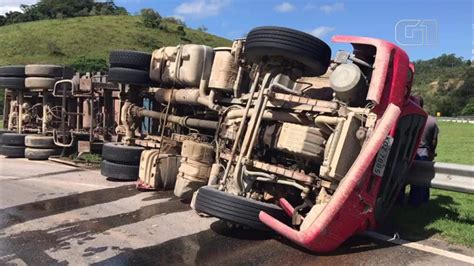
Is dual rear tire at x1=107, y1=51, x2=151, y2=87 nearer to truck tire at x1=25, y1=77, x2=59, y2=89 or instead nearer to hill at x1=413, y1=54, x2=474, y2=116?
truck tire at x1=25, y1=77, x2=59, y2=89

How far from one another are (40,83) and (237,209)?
6.78 metres

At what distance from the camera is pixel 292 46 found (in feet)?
17.0

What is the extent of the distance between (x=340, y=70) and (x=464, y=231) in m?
2.09

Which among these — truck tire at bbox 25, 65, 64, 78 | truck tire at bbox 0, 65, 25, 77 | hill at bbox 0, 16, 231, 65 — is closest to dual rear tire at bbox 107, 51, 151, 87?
truck tire at bbox 25, 65, 64, 78

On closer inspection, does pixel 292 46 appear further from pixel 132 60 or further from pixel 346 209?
pixel 132 60

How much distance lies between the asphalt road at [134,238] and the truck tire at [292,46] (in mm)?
1862

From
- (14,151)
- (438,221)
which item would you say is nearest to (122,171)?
(14,151)

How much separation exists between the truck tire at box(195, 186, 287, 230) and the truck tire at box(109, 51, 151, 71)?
3.54 metres

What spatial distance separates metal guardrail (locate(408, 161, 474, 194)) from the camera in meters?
5.27

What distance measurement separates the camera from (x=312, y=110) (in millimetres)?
5062

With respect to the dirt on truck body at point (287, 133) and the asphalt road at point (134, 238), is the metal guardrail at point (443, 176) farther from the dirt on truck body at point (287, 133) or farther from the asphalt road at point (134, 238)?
the asphalt road at point (134, 238)

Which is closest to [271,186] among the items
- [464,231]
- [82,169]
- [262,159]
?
[262,159]

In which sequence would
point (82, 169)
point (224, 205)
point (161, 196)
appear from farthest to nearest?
point (82, 169)
point (161, 196)
point (224, 205)

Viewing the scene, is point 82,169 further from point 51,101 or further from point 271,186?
point 271,186
